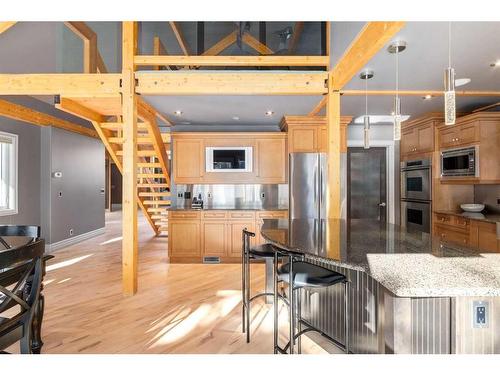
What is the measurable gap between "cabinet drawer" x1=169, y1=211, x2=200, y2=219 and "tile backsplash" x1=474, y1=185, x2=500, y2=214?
4.47m

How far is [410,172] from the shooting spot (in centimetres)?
548

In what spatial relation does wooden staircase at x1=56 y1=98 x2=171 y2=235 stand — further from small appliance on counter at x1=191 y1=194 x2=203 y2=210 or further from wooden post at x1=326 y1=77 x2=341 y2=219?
wooden post at x1=326 y1=77 x2=341 y2=219

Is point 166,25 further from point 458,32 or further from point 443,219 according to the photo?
point 443,219

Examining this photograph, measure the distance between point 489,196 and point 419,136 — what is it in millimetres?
1387

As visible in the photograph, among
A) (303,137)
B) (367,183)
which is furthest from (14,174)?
(367,183)

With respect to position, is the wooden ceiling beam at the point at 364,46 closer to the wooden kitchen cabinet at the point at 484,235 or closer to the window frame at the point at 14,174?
the wooden kitchen cabinet at the point at 484,235

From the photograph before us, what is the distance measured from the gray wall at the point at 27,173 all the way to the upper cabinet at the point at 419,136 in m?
6.81

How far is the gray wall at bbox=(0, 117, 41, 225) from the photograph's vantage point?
5297 millimetres

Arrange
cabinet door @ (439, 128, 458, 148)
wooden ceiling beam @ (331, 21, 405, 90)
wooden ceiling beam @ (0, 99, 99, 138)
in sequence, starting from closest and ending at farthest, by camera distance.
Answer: wooden ceiling beam @ (331, 21, 405, 90) < cabinet door @ (439, 128, 458, 148) < wooden ceiling beam @ (0, 99, 99, 138)

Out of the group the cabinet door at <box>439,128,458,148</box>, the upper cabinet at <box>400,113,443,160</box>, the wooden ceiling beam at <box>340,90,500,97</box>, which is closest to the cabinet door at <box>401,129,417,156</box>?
the upper cabinet at <box>400,113,443,160</box>

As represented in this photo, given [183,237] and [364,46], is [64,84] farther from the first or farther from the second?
[364,46]

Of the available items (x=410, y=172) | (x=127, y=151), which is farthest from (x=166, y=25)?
(x=410, y=172)

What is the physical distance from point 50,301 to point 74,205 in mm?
3656
